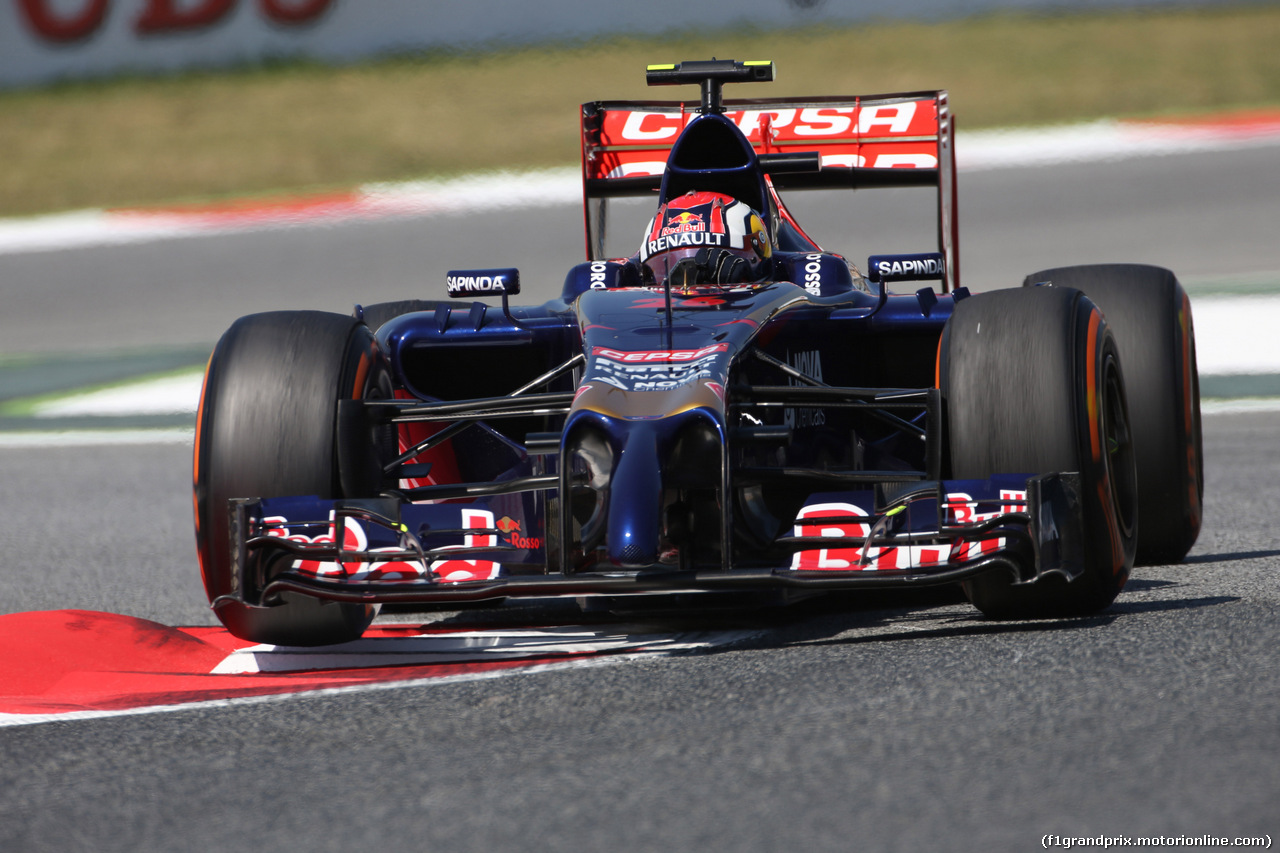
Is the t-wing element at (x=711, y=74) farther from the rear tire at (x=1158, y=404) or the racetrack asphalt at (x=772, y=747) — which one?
the racetrack asphalt at (x=772, y=747)

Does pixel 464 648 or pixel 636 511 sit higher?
pixel 636 511

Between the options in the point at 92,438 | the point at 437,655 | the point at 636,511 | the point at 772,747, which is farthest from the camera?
the point at 92,438

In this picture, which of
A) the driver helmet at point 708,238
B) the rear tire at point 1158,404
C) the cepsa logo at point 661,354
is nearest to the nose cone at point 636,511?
the cepsa logo at point 661,354

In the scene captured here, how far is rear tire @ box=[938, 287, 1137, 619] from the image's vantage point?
14.0ft

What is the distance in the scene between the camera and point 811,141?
7.33 m

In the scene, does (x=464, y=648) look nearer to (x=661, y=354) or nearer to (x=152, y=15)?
(x=661, y=354)

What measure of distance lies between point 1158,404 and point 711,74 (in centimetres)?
222

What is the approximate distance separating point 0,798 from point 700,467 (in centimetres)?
178

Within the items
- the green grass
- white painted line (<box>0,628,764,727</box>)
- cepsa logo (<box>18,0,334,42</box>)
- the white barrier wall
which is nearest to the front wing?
white painted line (<box>0,628,764,727</box>)

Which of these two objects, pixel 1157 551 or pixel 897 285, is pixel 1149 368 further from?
pixel 897 285

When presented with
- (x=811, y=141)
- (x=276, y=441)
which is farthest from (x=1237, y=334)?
(x=276, y=441)

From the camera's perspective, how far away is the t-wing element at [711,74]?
6.51 metres

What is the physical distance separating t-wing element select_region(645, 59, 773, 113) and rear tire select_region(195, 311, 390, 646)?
7.35 feet

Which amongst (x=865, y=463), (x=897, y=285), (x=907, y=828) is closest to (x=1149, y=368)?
(x=865, y=463)
